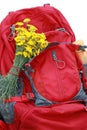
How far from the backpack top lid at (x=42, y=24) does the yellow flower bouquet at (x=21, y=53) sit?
0.25 ft

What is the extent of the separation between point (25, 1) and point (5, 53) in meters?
0.35

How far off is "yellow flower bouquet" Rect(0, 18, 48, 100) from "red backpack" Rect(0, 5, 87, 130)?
3cm

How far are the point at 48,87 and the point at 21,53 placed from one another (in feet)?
Answer: 0.64

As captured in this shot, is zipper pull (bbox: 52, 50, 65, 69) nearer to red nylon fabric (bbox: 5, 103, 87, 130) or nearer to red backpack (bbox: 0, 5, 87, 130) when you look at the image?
red backpack (bbox: 0, 5, 87, 130)

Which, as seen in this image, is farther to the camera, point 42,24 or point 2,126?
point 42,24

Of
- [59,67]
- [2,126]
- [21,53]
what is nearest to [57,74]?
[59,67]

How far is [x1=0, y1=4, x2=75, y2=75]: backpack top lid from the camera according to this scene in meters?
1.39

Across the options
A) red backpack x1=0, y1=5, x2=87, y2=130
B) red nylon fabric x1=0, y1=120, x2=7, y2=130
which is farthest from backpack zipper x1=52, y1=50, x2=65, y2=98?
red nylon fabric x1=0, y1=120, x2=7, y2=130

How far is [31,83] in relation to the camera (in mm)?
1334

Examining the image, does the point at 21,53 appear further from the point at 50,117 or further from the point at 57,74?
the point at 50,117

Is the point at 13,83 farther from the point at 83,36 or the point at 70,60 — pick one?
the point at 83,36

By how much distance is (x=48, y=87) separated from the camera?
1.32 meters

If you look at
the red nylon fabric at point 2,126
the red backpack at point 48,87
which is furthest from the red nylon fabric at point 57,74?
the red nylon fabric at point 2,126

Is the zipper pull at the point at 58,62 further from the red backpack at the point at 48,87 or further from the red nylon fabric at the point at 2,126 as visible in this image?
the red nylon fabric at the point at 2,126
